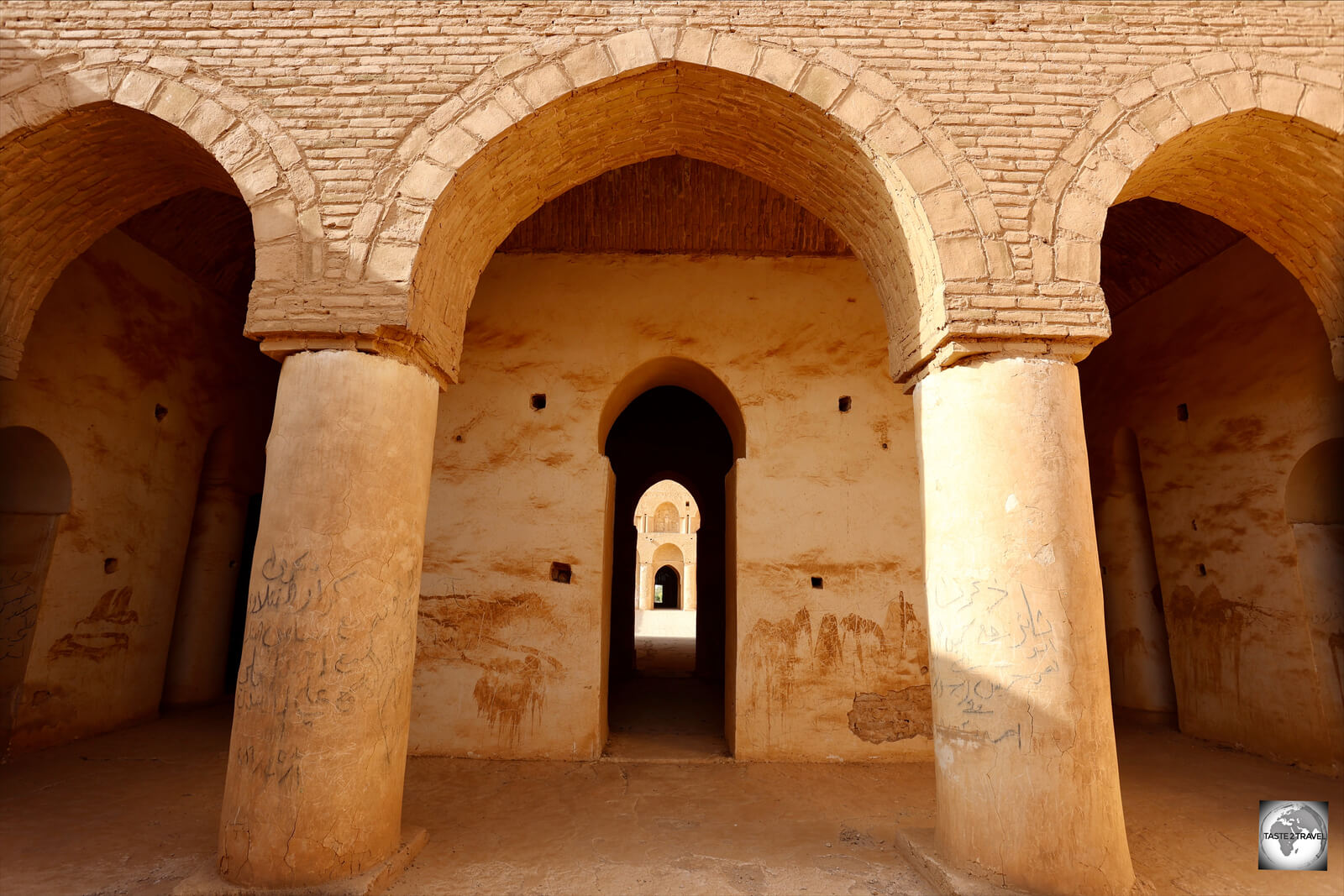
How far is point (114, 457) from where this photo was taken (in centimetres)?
671

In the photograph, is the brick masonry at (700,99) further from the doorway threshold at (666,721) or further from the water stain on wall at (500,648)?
the doorway threshold at (666,721)

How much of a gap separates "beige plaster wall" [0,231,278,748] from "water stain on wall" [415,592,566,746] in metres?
3.11

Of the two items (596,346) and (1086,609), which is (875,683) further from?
(596,346)

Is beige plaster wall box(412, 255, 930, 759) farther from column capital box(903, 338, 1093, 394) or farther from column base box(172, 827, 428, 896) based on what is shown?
column capital box(903, 338, 1093, 394)

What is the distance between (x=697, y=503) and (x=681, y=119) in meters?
7.08

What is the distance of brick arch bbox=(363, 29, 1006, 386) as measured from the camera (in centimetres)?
396

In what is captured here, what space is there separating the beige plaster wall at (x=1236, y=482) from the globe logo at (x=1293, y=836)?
144cm

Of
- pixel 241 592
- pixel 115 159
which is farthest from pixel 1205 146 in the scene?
pixel 241 592

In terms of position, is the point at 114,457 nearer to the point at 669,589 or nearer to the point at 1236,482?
the point at 1236,482

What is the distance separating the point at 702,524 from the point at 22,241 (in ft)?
27.6

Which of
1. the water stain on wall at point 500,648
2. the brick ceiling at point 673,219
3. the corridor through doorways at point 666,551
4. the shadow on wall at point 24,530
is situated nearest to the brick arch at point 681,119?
the brick ceiling at point 673,219

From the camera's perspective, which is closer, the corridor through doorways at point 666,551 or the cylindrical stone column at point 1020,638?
the cylindrical stone column at point 1020,638

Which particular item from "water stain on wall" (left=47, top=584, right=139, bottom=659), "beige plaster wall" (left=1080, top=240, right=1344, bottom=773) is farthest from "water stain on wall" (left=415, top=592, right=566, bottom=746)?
"beige plaster wall" (left=1080, top=240, right=1344, bottom=773)

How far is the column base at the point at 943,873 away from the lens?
3396mm
